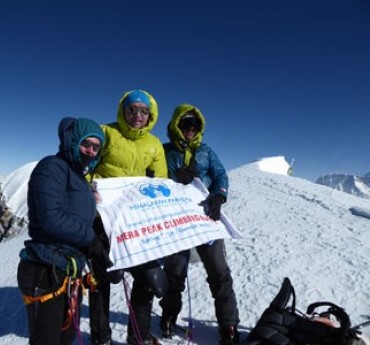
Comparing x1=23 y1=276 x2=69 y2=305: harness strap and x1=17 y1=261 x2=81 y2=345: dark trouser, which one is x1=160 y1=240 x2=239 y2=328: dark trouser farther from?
x1=17 y1=261 x2=81 y2=345: dark trouser

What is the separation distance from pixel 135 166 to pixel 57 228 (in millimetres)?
1151

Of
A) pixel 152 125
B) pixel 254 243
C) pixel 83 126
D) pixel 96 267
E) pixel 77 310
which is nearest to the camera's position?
pixel 83 126

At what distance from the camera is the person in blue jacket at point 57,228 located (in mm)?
2582

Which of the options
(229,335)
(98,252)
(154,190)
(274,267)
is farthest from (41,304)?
(274,267)

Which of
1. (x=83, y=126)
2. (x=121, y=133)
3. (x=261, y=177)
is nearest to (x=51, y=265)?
(x=83, y=126)

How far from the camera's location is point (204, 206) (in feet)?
12.4

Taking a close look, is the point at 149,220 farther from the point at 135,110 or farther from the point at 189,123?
the point at 189,123

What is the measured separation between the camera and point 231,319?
3684 millimetres

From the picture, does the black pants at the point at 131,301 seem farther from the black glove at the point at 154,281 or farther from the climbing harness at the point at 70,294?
the climbing harness at the point at 70,294

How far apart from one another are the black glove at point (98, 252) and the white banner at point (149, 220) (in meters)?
0.06

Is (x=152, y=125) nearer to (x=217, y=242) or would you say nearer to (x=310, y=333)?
(x=217, y=242)

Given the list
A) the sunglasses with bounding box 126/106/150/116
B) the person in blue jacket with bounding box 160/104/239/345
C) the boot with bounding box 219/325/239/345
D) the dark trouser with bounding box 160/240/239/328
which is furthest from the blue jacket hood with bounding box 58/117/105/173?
the boot with bounding box 219/325/239/345

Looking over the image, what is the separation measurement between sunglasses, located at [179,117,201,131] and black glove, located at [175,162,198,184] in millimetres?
466

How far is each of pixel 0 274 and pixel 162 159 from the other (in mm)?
5973
